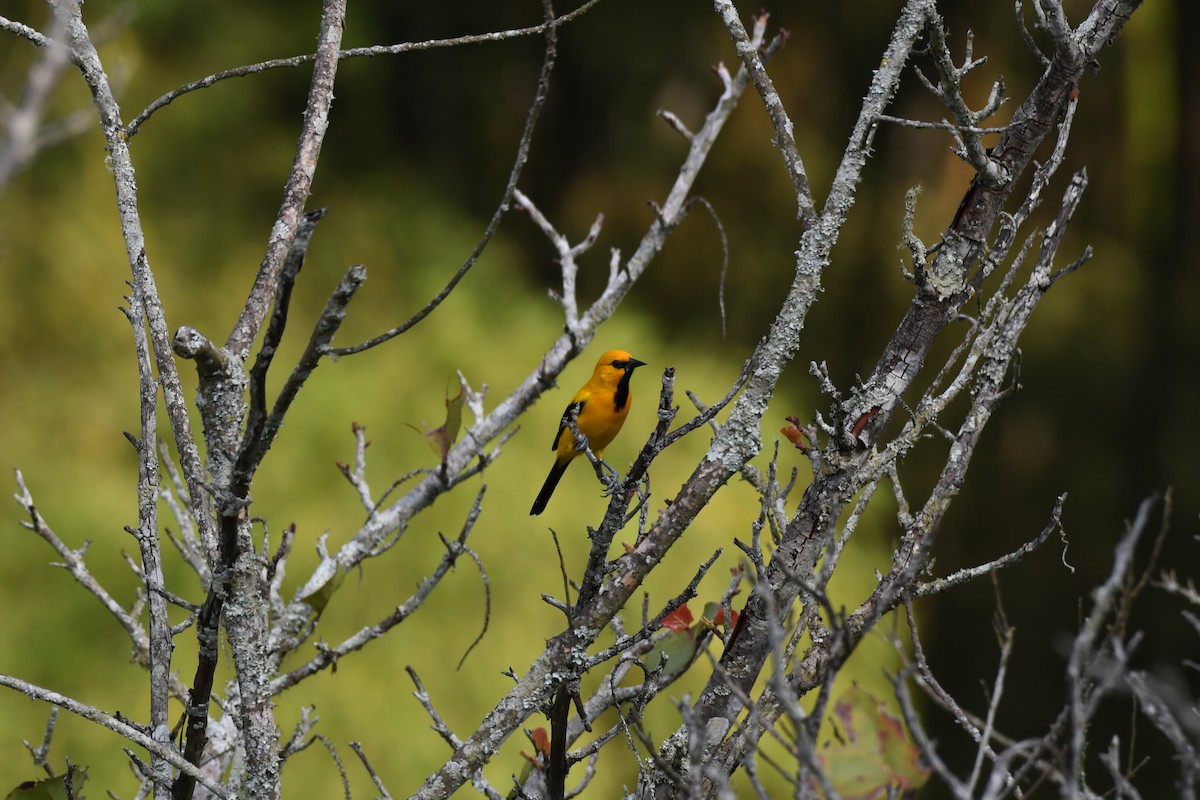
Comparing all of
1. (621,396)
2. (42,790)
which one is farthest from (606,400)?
(42,790)

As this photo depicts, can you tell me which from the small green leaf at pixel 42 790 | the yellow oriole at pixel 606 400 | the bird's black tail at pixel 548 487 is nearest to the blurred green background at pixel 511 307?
the bird's black tail at pixel 548 487

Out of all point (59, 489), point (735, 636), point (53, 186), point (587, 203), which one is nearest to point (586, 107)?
point (587, 203)

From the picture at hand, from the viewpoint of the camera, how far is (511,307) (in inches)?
173

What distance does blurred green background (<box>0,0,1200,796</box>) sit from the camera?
3.63m

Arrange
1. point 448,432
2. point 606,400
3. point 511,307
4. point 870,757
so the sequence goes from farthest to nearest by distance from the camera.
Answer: point 511,307 < point 606,400 < point 448,432 < point 870,757

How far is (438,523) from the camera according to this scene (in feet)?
12.7

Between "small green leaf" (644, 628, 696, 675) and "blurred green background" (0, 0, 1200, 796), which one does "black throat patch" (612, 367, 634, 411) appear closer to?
"blurred green background" (0, 0, 1200, 796)

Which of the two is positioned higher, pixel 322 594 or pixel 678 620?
pixel 322 594

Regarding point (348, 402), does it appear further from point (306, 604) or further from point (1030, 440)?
point (1030, 440)

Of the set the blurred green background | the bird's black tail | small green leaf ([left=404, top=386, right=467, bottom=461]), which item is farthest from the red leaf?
the blurred green background

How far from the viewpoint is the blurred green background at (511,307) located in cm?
363

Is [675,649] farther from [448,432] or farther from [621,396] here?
[621,396]

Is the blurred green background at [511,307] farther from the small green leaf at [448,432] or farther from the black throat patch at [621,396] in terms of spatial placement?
the small green leaf at [448,432]

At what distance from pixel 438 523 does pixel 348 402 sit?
0.53 m
